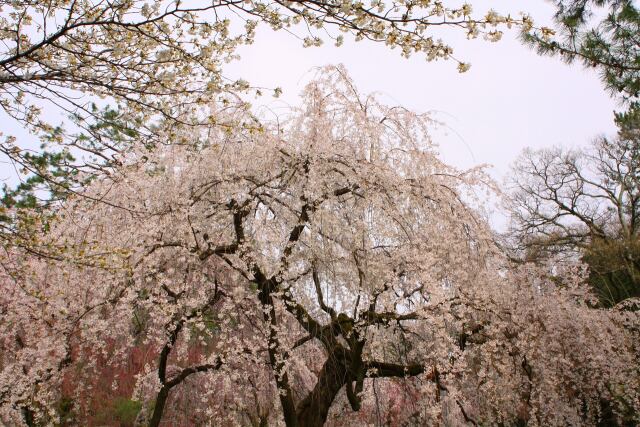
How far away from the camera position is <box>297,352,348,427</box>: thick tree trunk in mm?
4852

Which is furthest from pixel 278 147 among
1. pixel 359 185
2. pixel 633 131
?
pixel 633 131

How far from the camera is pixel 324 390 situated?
4.89m

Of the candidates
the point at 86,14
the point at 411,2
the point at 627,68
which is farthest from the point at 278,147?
the point at 627,68

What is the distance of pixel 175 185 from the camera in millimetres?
4699

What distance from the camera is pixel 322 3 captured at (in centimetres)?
216

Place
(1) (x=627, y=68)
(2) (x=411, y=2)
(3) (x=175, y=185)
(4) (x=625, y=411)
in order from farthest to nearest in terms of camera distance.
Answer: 1. (4) (x=625, y=411)
2. (1) (x=627, y=68)
3. (3) (x=175, y=185)
4. (2) (x=411, y=2)

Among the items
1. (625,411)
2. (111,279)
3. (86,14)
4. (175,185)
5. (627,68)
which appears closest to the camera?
(86,14)

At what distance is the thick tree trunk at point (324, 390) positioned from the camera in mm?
4852

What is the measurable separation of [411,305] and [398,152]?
1.53 m

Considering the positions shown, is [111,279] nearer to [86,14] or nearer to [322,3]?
[86,14]

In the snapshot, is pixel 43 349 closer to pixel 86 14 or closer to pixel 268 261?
pixel 268 261

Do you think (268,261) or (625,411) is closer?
(268,261)

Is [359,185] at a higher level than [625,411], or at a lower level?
higher

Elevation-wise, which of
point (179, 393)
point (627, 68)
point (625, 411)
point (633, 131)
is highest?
point (633, 131)
